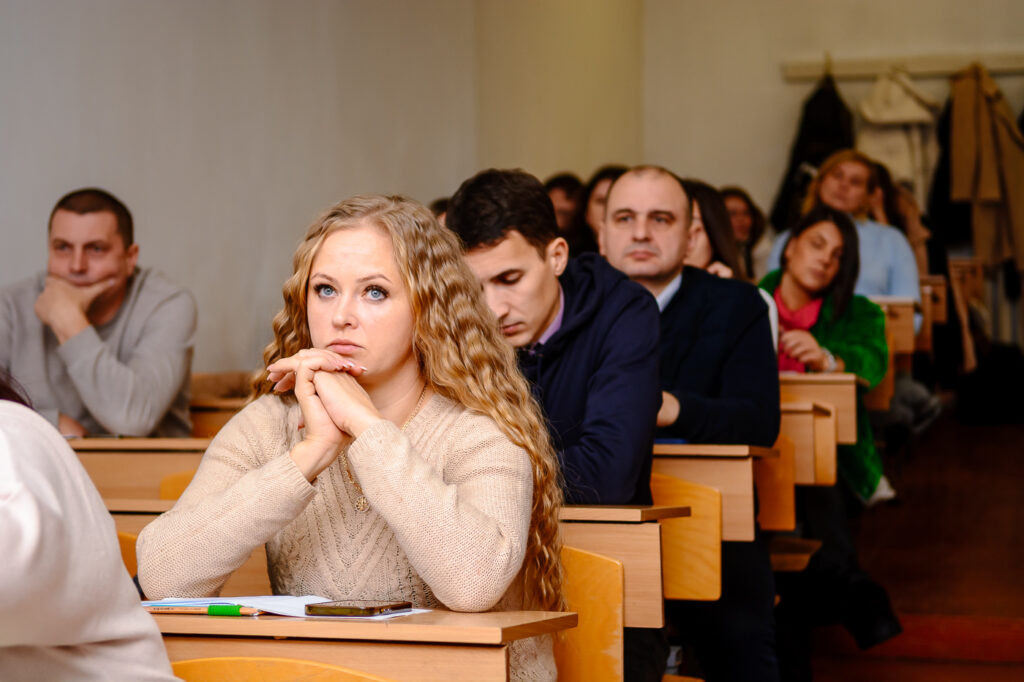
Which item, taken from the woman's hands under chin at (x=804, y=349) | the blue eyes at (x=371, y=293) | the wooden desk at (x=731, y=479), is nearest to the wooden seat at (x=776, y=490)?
the wooden desk at (x=731, y=479)

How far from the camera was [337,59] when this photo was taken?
204 inches

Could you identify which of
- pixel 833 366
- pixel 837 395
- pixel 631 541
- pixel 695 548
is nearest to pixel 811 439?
pixel 837 395

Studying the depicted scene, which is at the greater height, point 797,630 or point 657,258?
point 657,258

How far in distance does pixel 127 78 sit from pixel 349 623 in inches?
125

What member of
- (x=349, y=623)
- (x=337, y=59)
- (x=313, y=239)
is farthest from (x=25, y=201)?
(x=349, y=623)

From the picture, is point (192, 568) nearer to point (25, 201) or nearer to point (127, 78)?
point (25, 201)

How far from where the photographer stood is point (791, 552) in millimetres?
3229

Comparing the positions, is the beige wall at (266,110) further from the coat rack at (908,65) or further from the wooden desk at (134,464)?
the wooden desk at (134,464)

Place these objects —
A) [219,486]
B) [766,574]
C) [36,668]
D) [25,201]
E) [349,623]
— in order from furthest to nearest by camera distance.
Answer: [25,201] → [766,574] → [219,486] → [349,623] → [36,668]

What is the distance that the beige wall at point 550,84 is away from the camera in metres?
6.37

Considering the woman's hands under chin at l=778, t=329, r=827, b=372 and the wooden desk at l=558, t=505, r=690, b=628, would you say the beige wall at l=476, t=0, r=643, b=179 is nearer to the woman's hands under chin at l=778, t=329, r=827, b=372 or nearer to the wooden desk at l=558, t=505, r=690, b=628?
the woman's hands under chin at l=778, t=329, r=827, b=372

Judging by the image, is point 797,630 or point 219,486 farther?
point 797,630

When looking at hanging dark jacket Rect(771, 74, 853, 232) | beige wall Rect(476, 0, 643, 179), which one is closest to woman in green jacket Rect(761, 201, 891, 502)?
beige wall Rect(476, 0, 643, 179)

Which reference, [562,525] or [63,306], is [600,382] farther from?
[63,306]
